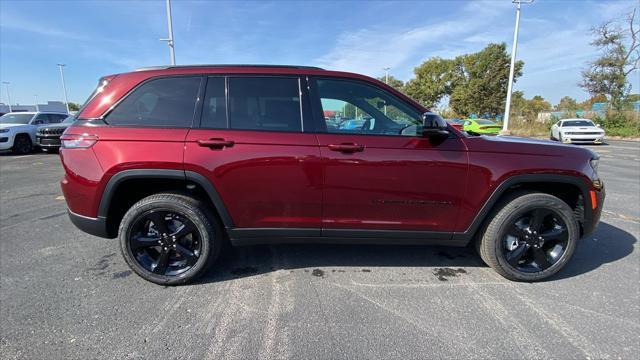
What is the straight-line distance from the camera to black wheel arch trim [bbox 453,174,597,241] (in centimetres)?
282

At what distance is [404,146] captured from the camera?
2729 mm

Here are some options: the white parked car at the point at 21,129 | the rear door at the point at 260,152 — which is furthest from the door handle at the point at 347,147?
the white parked car at the point at 21,129

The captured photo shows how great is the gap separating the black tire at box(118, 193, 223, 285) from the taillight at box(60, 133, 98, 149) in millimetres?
638

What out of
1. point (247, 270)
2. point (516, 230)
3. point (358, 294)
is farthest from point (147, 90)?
point (516, 230)

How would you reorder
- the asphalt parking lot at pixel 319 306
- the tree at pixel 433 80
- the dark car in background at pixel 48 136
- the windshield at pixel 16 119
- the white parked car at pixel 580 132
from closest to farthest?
the asphalt parking lot at pixel 319 306 → the dark car in background at pixel 48 136 → the windshield at pixel 16 119 → the white parked car at pixel 580 132 → the tree at pixel 433 80

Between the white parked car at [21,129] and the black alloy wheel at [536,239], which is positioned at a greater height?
the white parked car at [21,129]

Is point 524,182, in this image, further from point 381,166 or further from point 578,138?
point 578,138

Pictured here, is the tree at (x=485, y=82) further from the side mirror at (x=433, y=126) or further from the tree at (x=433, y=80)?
the side mirror at (x=433, y=126)

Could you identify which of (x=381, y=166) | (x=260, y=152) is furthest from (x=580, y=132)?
(x=260, y=152)

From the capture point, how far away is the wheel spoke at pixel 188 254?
2.89m

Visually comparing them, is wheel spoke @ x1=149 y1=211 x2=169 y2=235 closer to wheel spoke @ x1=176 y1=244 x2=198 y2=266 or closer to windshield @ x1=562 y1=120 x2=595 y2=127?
wheel spoke @ x1=176 y1=244 x2=198 y2=266

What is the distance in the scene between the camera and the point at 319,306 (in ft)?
8.53

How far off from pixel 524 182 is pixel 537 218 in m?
0.36

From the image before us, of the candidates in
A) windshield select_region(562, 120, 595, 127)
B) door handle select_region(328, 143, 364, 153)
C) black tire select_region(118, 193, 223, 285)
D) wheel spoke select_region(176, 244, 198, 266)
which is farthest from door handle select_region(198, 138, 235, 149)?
windshield select_region(562, 120, 595, 127)
